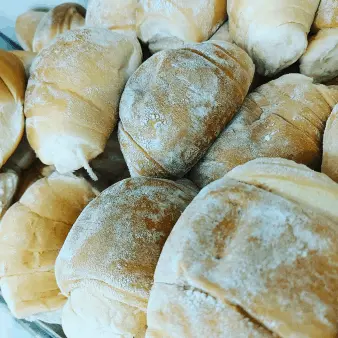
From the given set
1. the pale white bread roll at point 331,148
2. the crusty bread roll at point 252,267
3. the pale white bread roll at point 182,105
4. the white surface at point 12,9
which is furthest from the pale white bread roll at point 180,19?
the white surface at point 12,9

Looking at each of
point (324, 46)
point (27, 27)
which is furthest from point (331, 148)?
point (27, 27)

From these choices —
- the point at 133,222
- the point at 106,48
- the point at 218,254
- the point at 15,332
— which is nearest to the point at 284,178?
the point at 218,254

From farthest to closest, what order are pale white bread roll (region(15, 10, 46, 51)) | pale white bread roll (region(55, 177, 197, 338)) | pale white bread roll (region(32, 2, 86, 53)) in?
1. pale white bread roll (region(15, 10, 46, 51))
2. pale white bread roll (region(32, 2, 86, 53))
3. pale white bread roll (region(55, 177, 197, 338))

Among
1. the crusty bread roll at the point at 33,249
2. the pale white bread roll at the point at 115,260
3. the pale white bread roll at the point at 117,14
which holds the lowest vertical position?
the crusty bread roll at the point at 33,249

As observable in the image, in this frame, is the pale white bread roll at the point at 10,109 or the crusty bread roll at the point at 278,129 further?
the pale white bread roll at the point at 10,109

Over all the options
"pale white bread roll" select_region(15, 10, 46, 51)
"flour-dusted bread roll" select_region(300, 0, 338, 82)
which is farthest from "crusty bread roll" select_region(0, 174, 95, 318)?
"pale white bread roll" select_region(15, 10, 46, 51)

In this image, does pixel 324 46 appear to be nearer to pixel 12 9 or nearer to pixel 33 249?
pixel 33 249

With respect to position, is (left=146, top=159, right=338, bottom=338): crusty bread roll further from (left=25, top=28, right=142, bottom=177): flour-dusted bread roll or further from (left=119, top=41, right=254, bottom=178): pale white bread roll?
(left=25, top=28, right=142, bottom=177): flour-dusted bread roll

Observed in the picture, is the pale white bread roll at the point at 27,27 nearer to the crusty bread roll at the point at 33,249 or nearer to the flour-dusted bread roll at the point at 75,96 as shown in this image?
the flour-dusted bread roll at the point at 75,96

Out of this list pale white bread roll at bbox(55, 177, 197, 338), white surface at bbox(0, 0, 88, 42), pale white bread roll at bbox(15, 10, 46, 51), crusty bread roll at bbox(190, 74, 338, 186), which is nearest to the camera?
pale white bread roll at bbox(55, 177, 197, 338)
